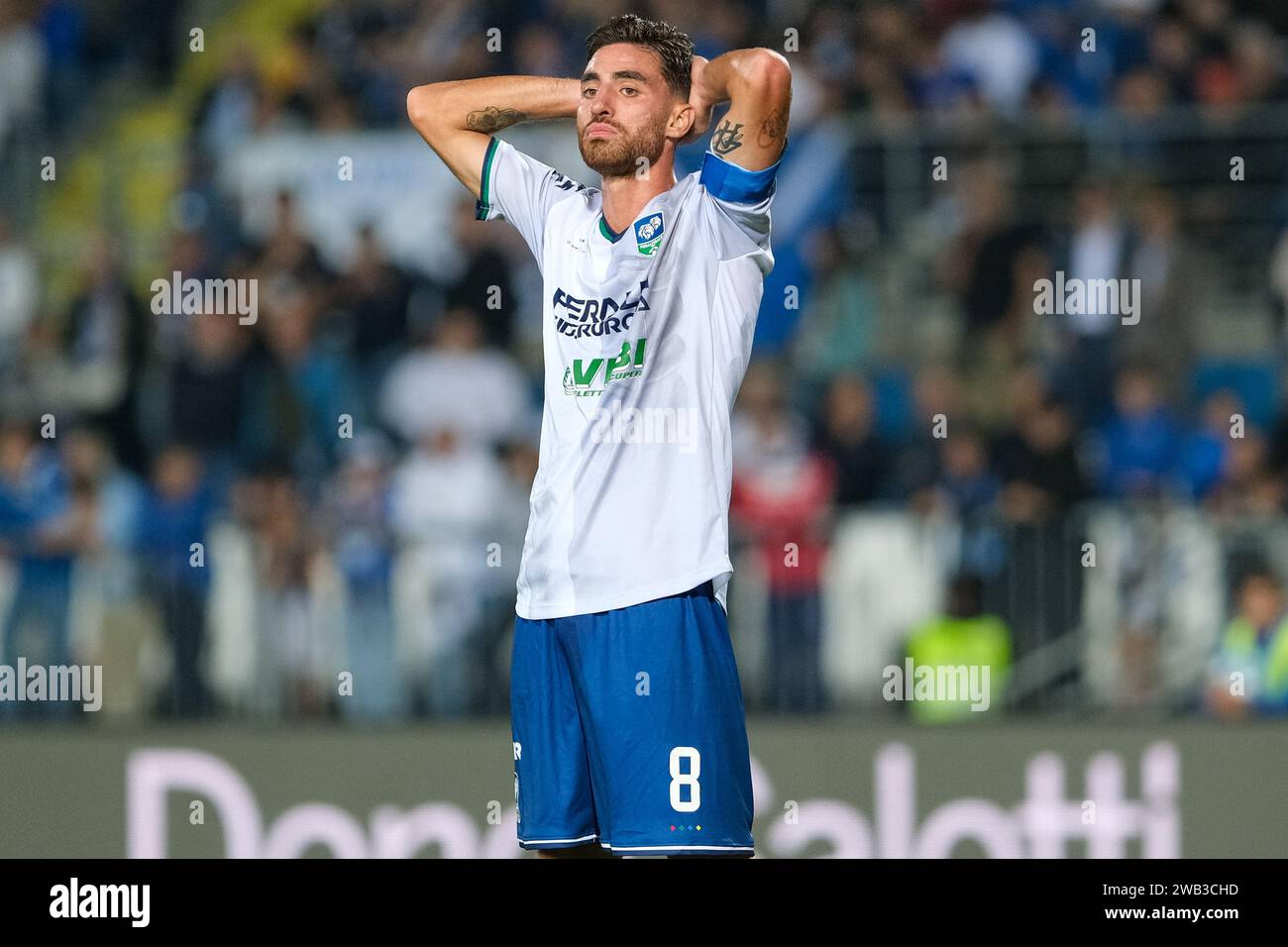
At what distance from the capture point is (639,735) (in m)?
5.04

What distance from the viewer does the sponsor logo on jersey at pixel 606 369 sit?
5125 mm

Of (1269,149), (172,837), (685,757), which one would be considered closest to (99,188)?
(172,837)

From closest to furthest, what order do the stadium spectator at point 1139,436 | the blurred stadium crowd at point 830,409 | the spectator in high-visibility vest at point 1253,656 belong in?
the spectator in high-visibility vest at point 1253,656 < the blurred stadium crowd at point 830,409 < the stadium spectator at point 1139,436

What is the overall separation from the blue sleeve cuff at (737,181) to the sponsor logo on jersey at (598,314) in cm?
30

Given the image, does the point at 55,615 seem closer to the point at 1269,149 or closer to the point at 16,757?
the point at 16,757

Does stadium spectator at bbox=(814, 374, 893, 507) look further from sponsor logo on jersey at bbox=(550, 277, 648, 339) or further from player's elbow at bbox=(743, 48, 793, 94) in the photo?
player's elbow at bbox=(743, 48, 793, 94)

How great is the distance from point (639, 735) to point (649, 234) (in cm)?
127

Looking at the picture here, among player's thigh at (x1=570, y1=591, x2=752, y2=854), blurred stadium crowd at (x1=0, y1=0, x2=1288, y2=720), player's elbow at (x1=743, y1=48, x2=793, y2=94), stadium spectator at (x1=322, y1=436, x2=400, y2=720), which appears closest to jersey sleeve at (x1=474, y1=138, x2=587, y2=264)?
player's elbow at (x1=743, y1=48, x2=793, y2=94)

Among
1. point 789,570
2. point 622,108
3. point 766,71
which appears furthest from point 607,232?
point 789,570
